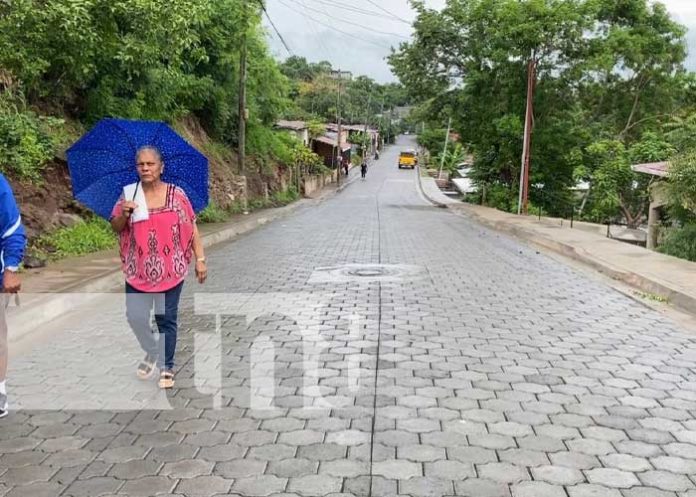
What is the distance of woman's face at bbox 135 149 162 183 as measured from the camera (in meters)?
4.66

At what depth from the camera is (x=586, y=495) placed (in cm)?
335

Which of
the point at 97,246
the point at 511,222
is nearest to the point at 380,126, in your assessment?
the point at 511,222

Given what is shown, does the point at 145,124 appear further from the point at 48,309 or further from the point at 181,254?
the point at 48,309

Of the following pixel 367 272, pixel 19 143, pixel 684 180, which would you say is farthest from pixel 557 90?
pixel 19 143

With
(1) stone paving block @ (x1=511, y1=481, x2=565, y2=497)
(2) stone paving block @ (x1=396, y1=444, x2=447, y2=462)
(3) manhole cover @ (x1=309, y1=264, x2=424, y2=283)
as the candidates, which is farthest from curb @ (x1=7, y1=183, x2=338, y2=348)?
(1) stone paving block @ (x1=511, y1=481, x2=565, y2=497)

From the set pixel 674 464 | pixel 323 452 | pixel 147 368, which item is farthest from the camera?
pixel 147 368

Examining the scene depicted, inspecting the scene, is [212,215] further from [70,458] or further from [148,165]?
[70,458]

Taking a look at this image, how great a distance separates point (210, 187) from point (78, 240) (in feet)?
37.0

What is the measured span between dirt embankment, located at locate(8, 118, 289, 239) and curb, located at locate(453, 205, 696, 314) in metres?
9.75

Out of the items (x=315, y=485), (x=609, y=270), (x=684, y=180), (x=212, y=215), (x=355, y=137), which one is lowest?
(x=212, y=215)

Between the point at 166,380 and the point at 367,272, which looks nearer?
the point at 166,380

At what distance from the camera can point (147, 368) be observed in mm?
5176

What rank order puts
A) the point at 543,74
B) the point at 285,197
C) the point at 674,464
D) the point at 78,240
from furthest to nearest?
1. the point at 285,197
2. the point at 543,74
3. the point at 78,240
4. the point at 674,464

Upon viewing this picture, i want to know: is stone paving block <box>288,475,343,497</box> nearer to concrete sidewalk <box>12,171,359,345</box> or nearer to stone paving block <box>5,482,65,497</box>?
stone paving block <box>5,482,65,497</box>
